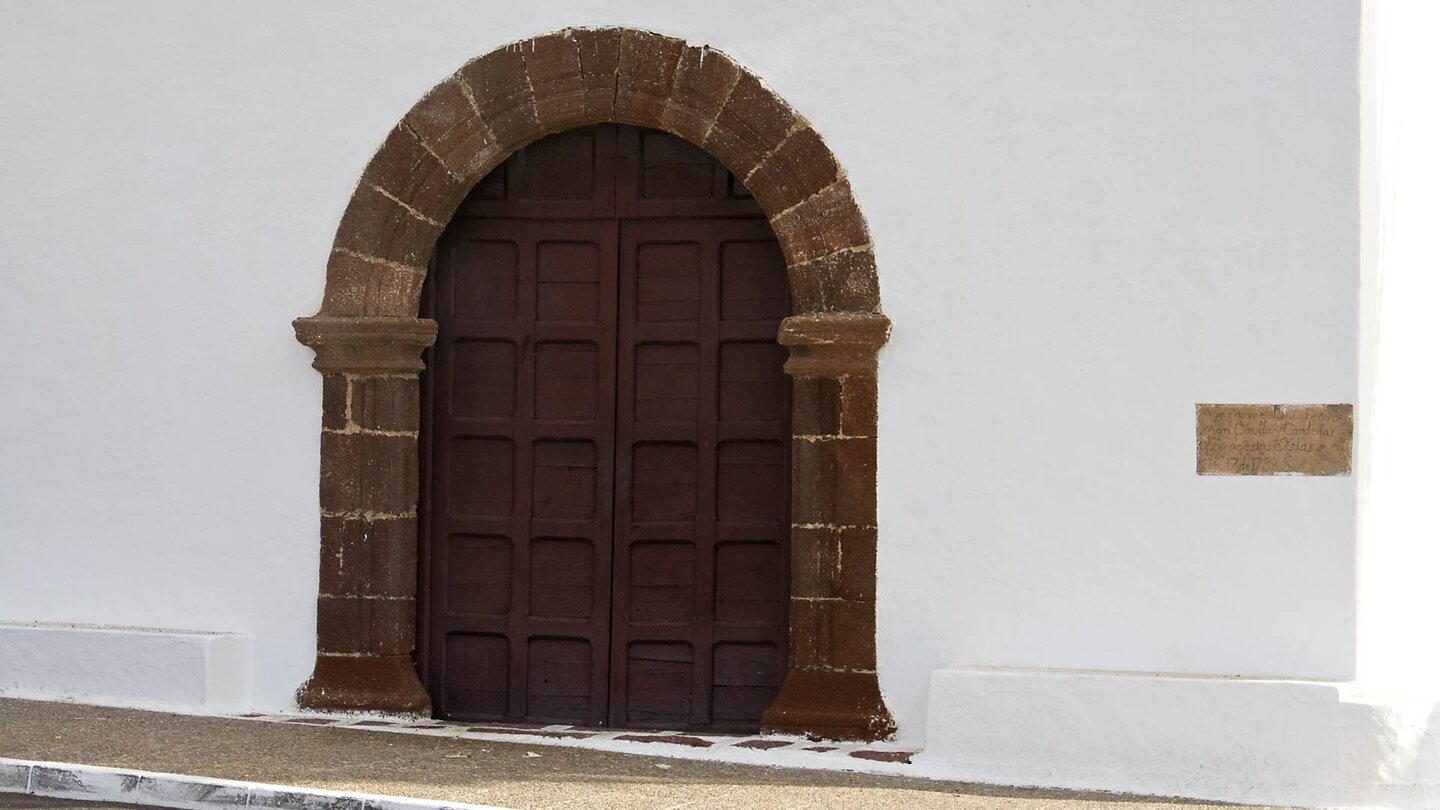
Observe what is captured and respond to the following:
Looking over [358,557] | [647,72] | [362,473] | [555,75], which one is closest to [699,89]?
[647,72]

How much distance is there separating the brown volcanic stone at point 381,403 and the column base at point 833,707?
5.83ft

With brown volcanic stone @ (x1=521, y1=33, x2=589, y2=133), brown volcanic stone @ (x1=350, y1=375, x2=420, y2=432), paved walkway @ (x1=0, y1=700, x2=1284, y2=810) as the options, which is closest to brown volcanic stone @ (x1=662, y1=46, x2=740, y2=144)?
brown volcanic stone @ (x1=521, y1=33, x2=589, y2=133)

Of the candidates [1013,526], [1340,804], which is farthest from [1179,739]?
[1013,526]

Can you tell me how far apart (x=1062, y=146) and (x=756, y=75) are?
1.13 meters

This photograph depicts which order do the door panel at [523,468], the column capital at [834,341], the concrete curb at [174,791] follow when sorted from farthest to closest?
1. the door panel at [523,468]
2. the column capital at [834,341]
3. the concrete curb at [174,791]

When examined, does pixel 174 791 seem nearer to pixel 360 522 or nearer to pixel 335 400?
pixel 360 522

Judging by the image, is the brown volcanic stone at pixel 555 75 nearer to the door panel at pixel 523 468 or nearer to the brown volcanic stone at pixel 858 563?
the door panel at pixel 523 468

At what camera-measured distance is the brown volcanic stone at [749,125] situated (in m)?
6.31

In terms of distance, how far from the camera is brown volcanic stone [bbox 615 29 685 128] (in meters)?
6.41

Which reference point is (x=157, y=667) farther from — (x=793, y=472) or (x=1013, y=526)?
(x=1013, y=526)

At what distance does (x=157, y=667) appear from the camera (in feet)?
21.8

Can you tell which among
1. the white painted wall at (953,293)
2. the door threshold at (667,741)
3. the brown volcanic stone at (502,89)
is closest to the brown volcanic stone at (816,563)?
the white painted wall at (953,293)

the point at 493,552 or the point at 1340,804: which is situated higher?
the point at 493,552

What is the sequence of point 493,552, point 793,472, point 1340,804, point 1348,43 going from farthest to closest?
1. point 493,552
2. point 793,472
3. point 1348,43
4. point 1340,804
